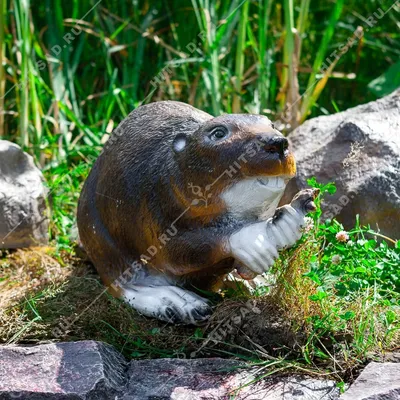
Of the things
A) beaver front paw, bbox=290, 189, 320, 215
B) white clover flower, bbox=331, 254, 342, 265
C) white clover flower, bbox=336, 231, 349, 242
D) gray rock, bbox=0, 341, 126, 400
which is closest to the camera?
gray rock, bbox=0, 341, 126, 400

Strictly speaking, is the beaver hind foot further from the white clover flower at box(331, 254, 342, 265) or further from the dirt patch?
the white clover flower at box(331, 254, 342, 265)

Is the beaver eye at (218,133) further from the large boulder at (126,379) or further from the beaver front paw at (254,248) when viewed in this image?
the large boulder at (126,379)

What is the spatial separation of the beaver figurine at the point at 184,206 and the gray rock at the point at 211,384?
245mm

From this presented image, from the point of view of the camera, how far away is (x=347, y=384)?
8.45ft

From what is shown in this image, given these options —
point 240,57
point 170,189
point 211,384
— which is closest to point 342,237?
point 170,189

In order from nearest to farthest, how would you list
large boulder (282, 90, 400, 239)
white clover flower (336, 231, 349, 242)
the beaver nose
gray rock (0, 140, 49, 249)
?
the beaver nose, white clover flower (336, 231, 349, 242), large boulder (282, 90, 400, 239), gray rock (0, 140, 49, 249)

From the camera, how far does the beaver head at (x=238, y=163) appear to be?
2635 mm

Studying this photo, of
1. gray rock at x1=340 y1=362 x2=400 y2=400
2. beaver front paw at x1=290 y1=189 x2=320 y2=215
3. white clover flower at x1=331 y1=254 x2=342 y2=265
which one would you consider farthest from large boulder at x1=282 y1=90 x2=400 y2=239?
gray rock at x1=340 y1=362 x2=400 y2=400

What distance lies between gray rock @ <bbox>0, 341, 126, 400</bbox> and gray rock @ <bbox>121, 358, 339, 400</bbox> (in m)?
0.07

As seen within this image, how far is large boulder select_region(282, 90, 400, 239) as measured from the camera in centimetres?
343

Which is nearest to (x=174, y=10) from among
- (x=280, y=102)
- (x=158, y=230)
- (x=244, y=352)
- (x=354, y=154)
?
(x=280, y=102)

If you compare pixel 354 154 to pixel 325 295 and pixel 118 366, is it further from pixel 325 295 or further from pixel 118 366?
pixel 118 366

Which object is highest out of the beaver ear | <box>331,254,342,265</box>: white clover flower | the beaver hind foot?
the beaver ear

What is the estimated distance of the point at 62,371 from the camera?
8.55 feet
